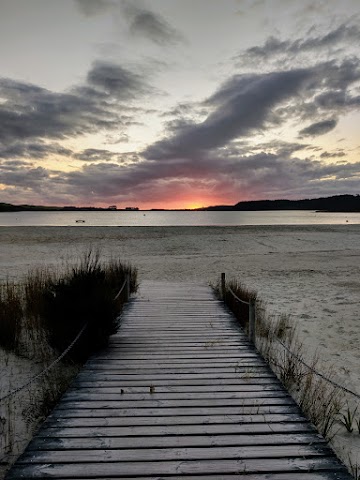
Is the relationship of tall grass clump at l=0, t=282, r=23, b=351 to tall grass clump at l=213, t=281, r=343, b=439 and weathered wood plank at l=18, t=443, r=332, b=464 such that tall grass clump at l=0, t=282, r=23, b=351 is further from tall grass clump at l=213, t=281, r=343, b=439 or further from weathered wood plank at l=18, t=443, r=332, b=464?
tall grass clump at l=213, t=281, r=343, b=439

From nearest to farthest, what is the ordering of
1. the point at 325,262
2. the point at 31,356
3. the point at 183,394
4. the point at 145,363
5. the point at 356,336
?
the point at 183,394 → the point at 145,363 → the point at 31,356 → the point at 356,336 → the point at 325,262

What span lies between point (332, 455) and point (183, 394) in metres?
→ 1.45

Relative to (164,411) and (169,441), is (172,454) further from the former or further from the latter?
(164,411)

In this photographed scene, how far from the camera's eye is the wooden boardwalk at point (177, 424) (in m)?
2.54

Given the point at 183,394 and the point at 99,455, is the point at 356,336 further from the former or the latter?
the point at 99,455

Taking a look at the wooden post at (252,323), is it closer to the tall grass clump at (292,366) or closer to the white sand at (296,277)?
the tall grass clump at (292,366)

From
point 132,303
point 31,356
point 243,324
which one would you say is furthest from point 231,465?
point 132,303

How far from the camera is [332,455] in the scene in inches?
107

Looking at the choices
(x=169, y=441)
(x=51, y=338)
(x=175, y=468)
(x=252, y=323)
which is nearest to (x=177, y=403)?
(x=169, y=441)

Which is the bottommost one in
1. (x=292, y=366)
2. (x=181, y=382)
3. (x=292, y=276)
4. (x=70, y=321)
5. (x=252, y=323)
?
(x=292, y=276)

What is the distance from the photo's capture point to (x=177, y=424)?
3115 millimetres

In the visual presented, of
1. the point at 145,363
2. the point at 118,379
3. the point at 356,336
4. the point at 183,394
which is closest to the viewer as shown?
the point at 183,394

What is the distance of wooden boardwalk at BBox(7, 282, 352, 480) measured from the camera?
2545 millimetres

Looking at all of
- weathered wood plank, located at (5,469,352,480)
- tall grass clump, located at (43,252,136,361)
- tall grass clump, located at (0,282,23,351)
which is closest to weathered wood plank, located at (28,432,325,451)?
weathered wood plank, located at (5,469,352,480)
